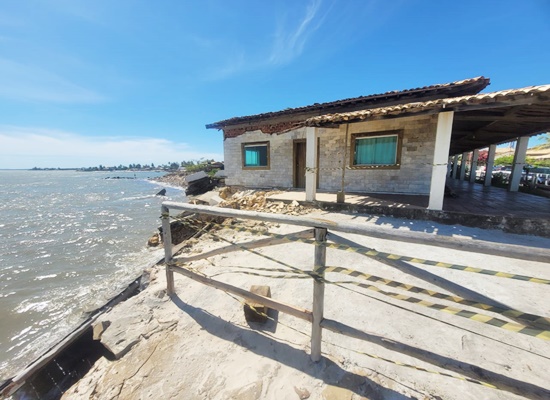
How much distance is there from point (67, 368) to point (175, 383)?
185 centimetres

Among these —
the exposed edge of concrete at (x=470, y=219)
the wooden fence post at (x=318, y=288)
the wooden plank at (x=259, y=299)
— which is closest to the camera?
the wooden fence post at (x=318, y=288)

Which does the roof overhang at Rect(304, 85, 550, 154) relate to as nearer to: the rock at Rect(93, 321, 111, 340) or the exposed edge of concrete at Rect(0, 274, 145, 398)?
the rock at Rect(93, 321, 111, 340)

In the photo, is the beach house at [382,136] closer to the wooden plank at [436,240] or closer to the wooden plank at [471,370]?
the wooden plank at [436,240]

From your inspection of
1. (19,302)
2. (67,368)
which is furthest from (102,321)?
(19,302)

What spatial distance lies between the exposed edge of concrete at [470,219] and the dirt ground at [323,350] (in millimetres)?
2657

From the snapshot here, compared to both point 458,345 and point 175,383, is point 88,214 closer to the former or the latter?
point 175,383

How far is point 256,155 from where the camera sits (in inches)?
465

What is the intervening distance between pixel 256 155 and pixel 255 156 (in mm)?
84

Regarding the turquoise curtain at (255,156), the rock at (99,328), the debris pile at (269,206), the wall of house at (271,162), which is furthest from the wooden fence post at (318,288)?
the turquoise curtain at (255,156)

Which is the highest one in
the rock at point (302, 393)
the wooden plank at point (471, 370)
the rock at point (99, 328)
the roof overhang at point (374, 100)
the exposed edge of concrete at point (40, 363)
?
the roof overhang at point (374, 100)

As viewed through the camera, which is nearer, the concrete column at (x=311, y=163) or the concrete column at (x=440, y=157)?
the concrete column at (x=440, y=157)

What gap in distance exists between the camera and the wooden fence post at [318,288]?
6.34ft

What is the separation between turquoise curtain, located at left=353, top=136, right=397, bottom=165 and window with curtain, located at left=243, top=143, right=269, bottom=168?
174 inches

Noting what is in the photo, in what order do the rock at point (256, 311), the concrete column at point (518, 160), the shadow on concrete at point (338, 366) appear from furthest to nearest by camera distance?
the concrete column at point (518, 160), the rock at point (256, 311), the shadow on concrete at point (338, 366)
